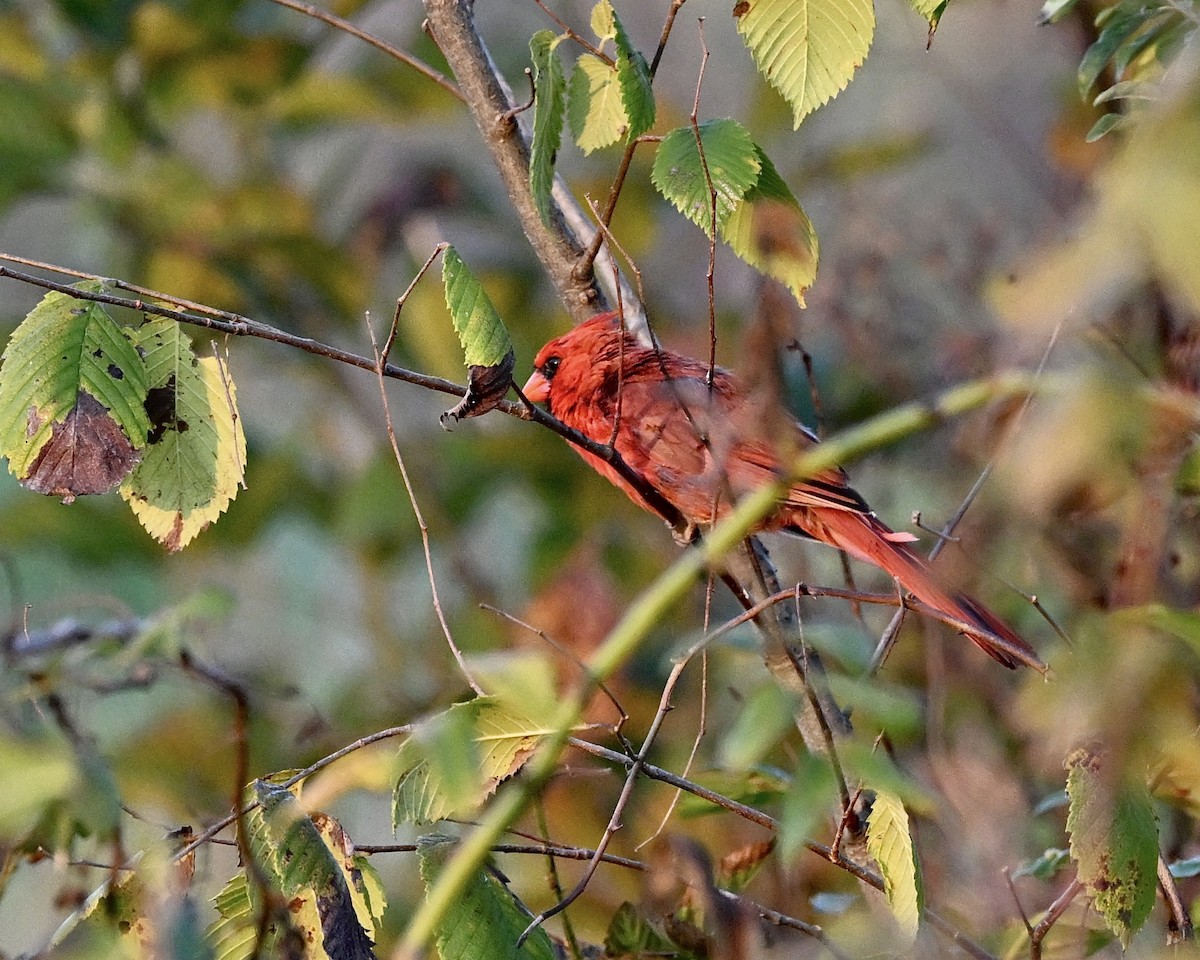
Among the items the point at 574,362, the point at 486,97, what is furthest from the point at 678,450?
the point at 486,97

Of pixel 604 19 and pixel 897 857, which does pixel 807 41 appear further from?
pixel 897 857

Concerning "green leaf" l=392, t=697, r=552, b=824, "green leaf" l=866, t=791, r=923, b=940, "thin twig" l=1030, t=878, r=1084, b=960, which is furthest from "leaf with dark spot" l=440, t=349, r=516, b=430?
"thin twig" l=1030, t=878, r=1084, b=960

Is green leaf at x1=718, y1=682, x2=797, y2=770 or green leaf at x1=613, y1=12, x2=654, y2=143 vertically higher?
green leaf at x1=613, y1=12, x2=654, y2=143

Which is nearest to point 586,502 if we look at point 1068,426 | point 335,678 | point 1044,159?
point 335,678

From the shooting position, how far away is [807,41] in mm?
1354

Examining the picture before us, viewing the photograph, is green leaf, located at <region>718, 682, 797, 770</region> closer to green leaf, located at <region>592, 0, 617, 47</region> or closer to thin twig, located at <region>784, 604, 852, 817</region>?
thin twig, located at <region>784, 604, 852, 817</region>

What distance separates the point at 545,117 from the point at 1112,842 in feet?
2.93

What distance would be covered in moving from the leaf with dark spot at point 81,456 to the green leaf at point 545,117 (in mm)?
502

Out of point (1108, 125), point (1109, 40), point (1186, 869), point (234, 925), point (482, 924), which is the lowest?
point (1186, 869)

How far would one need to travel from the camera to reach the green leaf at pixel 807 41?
133 cm

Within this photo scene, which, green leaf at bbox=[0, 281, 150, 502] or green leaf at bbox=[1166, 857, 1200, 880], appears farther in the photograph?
green leaf at bbox=[1166, 857, 1200, 880]

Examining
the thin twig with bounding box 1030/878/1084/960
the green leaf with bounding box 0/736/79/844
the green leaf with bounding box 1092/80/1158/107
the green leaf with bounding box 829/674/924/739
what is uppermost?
the green leaf with bounding box 1092/80/1158/107

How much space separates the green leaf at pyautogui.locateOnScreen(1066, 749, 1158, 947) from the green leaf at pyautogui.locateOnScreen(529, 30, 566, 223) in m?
0.76

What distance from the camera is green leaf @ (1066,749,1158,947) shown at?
1.18m
